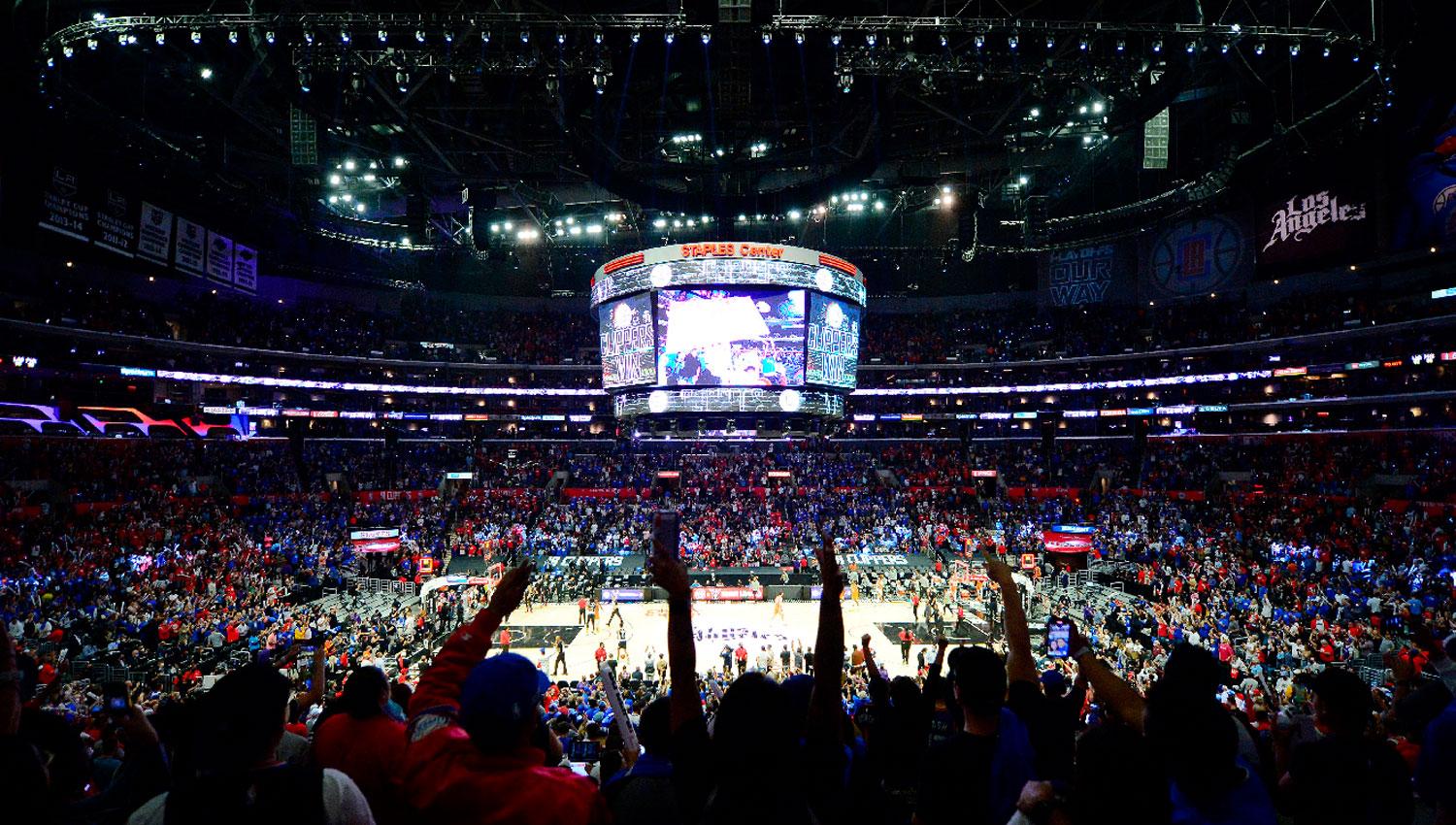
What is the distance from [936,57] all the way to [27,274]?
43228mm

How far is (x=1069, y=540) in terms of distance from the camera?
27.4 meters

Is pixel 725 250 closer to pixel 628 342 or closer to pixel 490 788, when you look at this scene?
pixel 628 342

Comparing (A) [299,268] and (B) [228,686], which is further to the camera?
(A) [299,268]

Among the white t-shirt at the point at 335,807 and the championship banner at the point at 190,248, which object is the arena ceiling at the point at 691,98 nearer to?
the championship banner at the point at 190,248

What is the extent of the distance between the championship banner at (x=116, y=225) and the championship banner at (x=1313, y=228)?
58164 mm

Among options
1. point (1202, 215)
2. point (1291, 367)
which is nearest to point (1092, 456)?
point (1291, 367)

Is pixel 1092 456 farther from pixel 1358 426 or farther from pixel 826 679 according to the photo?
pixel 826 679

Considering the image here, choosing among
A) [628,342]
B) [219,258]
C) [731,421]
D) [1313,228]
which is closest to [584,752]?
[628,342]

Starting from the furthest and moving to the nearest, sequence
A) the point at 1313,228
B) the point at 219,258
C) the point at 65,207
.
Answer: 1. the point at 219,258
2. the point at 1313,228
3. the point at 65,207

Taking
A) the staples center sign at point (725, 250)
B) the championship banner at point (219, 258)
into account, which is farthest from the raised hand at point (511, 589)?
the championship banner at point (219, 258)

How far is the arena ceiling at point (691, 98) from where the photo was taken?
19547 mm

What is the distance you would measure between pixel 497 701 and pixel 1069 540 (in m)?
29.2

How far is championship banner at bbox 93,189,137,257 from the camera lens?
30.2 metres

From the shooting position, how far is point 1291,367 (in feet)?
127
